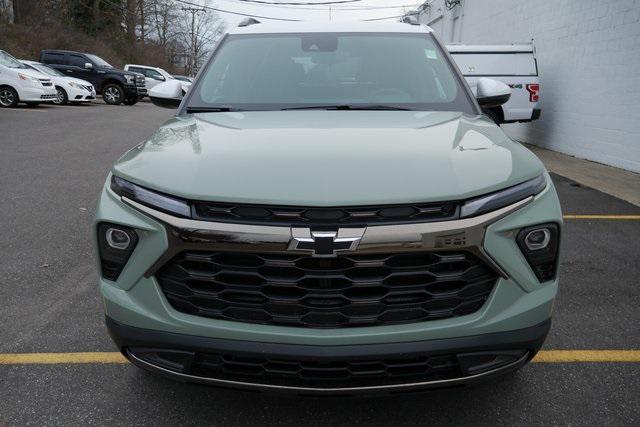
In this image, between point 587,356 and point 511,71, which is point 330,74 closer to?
point 587,356

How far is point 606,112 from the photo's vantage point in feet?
29.8

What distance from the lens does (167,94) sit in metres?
3.56

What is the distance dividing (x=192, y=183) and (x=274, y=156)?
34cm

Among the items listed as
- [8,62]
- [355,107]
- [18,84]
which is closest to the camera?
[355,107]

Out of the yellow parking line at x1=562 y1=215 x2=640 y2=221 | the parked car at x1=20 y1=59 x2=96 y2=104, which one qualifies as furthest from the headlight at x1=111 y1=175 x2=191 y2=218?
the parked car at x1=20 y1=59 x2=96 y2=104

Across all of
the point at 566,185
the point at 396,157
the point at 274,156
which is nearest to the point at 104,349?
the point at 274,156

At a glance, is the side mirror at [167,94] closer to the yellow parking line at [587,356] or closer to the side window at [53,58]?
the yellow parking line at [587,356]

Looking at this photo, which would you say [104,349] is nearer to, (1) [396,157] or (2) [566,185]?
(1) [396,157]

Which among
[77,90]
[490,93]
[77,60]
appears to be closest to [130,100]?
[77,60]

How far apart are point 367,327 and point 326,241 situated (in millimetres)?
340

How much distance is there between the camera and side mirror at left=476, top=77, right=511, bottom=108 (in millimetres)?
3352

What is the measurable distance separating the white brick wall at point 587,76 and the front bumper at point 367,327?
25.0ft

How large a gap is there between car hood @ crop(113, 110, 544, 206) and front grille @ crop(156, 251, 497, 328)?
21 centimetres

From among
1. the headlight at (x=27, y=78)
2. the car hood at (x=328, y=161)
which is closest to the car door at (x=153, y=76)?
the headlight at (x=27, y=78)
